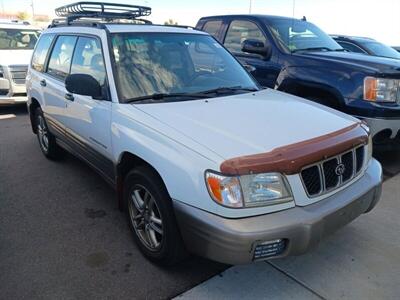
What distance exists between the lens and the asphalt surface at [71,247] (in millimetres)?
2618

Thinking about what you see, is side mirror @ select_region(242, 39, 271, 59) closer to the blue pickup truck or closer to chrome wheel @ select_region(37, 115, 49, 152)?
the blue pickup truck

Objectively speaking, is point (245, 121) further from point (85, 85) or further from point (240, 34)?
point (240, 34)

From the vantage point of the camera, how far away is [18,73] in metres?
8.04

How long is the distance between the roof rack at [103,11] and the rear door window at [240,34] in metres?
1.45

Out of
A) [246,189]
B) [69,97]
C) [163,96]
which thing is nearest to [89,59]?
[69,97]

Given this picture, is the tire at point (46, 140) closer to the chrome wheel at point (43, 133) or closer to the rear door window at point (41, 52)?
the chrome wheel at point (43, 133)

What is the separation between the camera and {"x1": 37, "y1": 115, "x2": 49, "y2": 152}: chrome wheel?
5.01m

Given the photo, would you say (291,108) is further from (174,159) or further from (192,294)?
(192,294)

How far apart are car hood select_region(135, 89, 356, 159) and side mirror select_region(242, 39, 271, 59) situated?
203cm

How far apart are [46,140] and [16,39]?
539cm

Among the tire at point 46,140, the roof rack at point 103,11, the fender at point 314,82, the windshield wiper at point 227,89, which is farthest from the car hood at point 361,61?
the tire at point 46,140

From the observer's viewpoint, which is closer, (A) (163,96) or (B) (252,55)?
(A) (163,96)

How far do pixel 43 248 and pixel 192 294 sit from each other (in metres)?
1.33

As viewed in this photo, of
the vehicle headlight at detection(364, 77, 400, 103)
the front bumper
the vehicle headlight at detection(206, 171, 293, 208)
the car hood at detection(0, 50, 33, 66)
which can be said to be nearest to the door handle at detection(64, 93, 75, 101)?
the front bumper
